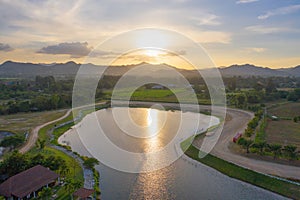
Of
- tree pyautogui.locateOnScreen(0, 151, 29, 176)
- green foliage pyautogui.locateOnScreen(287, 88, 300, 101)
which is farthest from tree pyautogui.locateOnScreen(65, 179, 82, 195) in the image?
green foliage pyautogui.locateOnScreen(287, 88, 300, 101)

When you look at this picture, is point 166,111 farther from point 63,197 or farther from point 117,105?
point 63,197

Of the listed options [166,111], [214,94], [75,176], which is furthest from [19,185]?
[214,94]

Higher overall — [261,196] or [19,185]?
[19,185]

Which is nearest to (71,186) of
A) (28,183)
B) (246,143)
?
(28,183)

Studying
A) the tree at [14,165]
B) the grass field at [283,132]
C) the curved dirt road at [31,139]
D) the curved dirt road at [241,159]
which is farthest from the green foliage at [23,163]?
the grass field at [283,132]

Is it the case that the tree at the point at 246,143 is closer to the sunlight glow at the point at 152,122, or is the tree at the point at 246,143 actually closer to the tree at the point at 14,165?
the sunlight glow at the point at 152,122

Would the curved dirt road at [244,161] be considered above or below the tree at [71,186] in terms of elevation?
below
